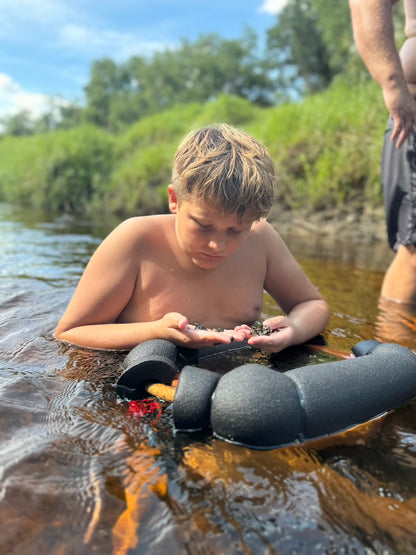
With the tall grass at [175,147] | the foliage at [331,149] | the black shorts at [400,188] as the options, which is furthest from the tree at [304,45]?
the black shorts at [400,188]

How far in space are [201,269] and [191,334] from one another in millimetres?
504

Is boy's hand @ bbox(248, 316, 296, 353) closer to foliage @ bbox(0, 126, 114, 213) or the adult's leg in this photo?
the adult's leg

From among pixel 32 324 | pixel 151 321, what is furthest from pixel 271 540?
pixel 32 324

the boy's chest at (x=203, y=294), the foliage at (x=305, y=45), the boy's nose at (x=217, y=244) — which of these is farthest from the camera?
the foliage at (x=305, y=45)

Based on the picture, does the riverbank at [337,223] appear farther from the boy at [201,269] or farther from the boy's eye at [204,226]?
the boy's eye at [204,226]

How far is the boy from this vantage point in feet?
6.87

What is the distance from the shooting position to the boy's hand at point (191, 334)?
1999mm

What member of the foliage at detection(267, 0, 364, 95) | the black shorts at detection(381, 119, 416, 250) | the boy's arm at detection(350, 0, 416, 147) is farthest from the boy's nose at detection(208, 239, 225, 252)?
the foliage at detection(267, 0, 364, 95)

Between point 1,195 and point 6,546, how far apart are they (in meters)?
22.9

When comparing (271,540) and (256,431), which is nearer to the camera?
(271,540)

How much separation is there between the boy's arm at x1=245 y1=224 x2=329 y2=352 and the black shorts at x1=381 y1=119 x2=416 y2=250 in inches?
52.5

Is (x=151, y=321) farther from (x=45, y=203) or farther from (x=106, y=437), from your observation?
(x=45, y=203)

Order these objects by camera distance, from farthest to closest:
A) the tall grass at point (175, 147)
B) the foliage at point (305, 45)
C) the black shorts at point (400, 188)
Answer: the foliage at point (305, 45) < the tall grass at point (175, 147) < the black shorts at point (400, 188)

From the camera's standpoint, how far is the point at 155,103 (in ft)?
131
